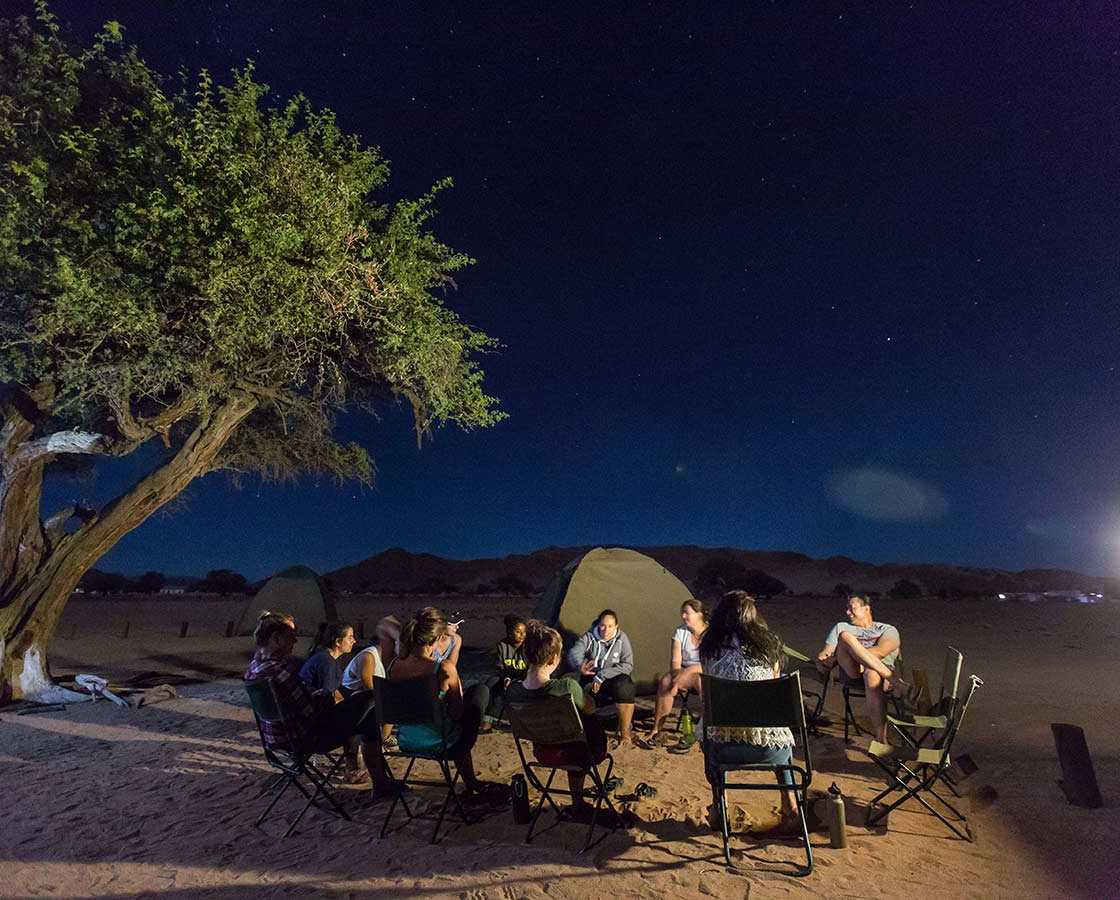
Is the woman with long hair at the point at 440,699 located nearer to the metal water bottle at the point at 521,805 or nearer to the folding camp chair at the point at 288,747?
the metal water bottle at the point at 521,805

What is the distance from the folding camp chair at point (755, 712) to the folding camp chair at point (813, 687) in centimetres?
260

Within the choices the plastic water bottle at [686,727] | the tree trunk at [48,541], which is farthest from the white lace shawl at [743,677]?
the tree trunk at [48,541]

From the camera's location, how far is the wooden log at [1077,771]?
17.2ft

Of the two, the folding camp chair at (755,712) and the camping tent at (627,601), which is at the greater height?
the camping tent at (627,601)

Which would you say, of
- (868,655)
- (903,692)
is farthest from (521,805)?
(903,692)

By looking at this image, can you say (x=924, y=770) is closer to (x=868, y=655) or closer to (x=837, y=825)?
(x=868, y=655)

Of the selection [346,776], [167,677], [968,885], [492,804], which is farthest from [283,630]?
[167,677]

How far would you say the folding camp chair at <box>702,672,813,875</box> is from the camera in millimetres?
4305

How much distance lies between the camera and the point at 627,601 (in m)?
10.0

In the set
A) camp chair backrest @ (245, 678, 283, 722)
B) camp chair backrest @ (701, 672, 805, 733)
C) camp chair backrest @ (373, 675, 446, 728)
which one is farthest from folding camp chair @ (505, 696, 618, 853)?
camp chair backrest @ (245, 678, 283, 722)

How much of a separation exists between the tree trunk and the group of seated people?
16.4ft

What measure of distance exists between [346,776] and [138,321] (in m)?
5.91

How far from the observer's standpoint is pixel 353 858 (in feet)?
14.8

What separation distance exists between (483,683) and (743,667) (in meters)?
2.09
